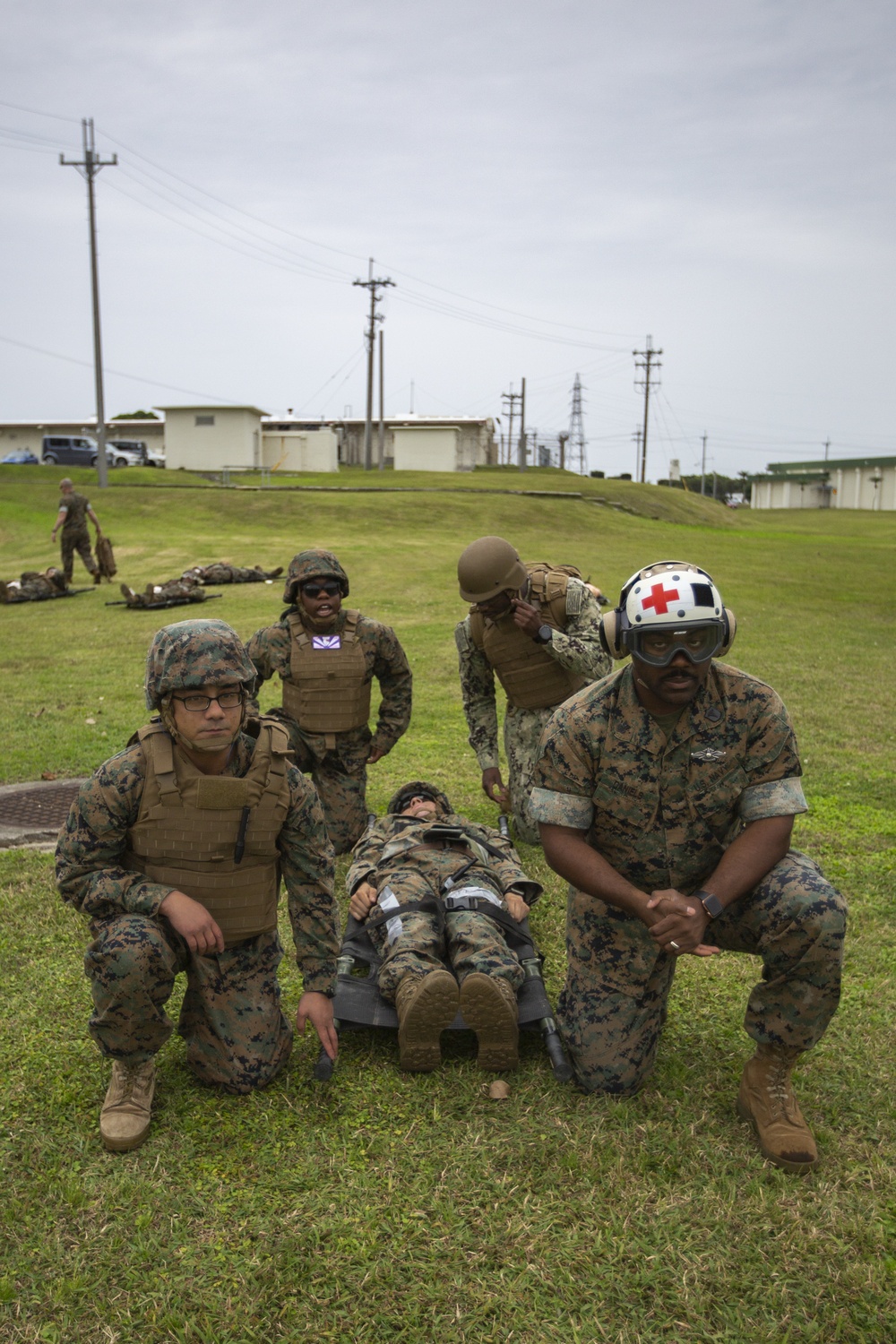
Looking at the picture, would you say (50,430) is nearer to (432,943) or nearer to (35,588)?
(35,588)

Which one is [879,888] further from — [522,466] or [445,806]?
[522,466]

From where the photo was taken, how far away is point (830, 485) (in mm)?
80312

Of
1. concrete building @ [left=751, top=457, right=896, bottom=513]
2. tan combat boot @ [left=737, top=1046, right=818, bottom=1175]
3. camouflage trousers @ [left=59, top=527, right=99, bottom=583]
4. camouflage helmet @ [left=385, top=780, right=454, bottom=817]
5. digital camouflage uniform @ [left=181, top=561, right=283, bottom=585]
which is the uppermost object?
concrete building @ [left=751, top=457, right=896, bottom=513]

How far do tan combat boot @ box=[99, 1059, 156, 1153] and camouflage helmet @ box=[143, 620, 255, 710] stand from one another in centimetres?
129

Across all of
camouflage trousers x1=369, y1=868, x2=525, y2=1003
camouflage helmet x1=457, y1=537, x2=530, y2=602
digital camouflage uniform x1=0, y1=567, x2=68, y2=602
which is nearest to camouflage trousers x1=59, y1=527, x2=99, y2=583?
digital camouflage uniform x1=0, y1=567, x2=68, y2=602

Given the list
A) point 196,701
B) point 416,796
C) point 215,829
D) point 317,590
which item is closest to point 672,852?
point 215,829

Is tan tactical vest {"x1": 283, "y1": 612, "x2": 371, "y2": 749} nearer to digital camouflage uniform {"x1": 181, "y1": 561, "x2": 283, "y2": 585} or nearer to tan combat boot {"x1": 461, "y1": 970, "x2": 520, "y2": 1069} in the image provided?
tan combat boot {"x1": 461, "y1": 970, "x2": 520, "y2": 1069}

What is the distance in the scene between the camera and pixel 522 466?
59.6 m

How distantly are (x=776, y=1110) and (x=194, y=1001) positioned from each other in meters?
2.11

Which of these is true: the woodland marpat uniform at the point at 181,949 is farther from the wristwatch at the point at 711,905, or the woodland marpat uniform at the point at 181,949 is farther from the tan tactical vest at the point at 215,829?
the wristwatch at the point at 711,905

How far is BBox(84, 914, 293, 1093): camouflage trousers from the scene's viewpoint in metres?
3.58

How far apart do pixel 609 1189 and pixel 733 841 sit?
119 centimetres

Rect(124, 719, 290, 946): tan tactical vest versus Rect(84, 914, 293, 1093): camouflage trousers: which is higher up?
Rect(124, 719, 290, 946): tan tactical vest

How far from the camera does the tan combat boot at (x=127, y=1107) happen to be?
11.6 feet
